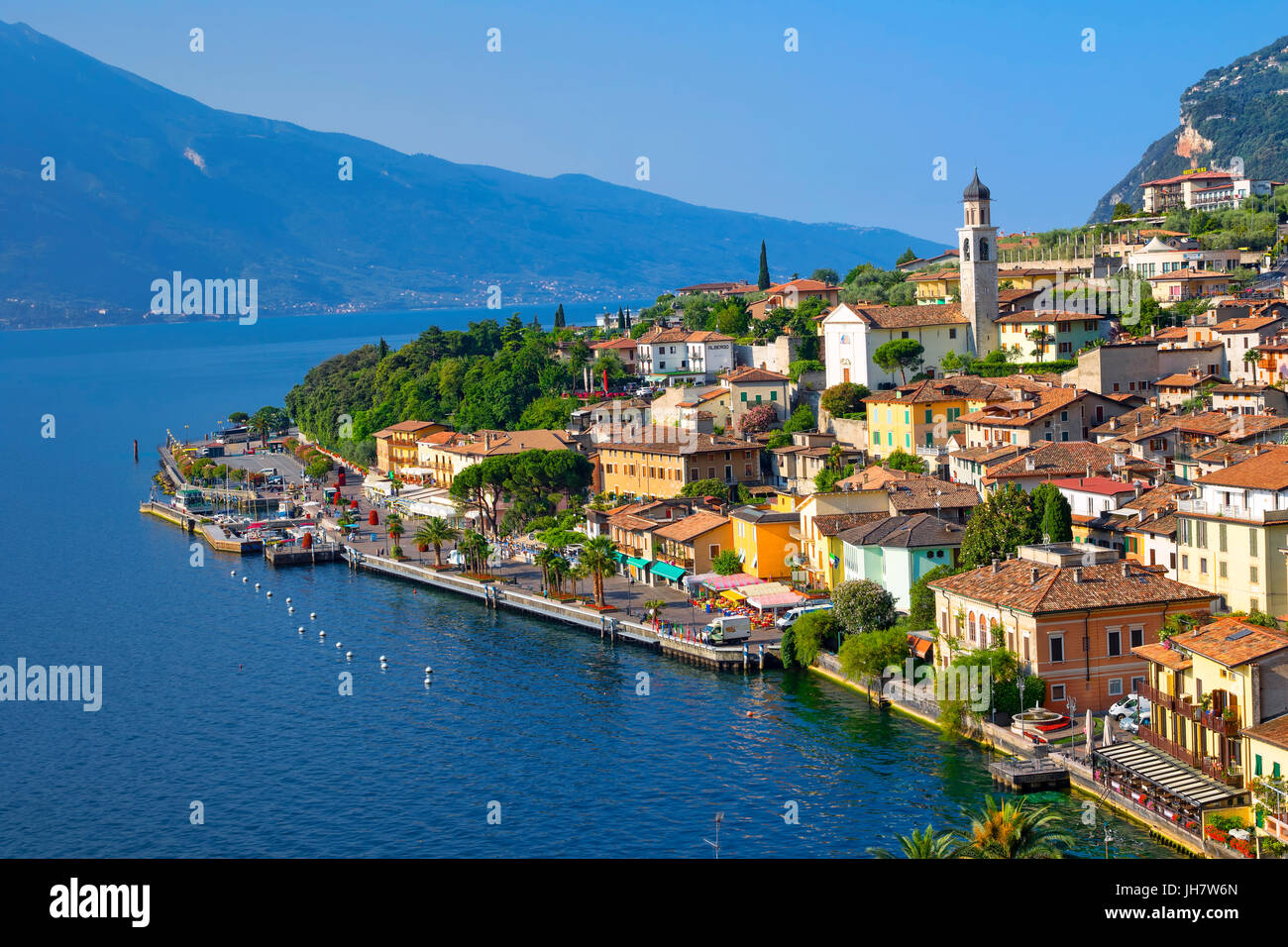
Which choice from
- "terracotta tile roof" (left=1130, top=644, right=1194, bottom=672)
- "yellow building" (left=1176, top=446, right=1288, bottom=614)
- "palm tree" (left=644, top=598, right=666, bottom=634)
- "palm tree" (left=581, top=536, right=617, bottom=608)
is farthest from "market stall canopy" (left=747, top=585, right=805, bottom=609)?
"terracotta tile roof" (left=1130, top=644, right=1194, bottom=672)

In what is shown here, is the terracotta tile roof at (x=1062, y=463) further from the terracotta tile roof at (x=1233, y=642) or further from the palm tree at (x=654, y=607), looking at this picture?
the terracotta tile roof at (x=1233, y=642)

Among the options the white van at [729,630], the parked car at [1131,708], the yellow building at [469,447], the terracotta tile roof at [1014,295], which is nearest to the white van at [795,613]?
the white van at [729,630]

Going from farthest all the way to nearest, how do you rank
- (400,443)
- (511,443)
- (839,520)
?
(400,443)
(511,443)
(839,520)

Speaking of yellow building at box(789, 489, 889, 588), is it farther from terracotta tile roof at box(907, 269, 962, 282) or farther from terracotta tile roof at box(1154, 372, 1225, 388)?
terracotta tile roof at box(907, 269, 962, 282)

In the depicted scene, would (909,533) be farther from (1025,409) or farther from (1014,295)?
(1014,295)

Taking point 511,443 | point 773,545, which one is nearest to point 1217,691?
point 773,545
